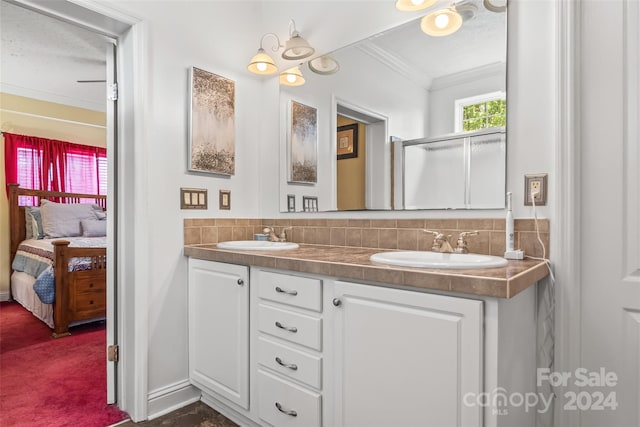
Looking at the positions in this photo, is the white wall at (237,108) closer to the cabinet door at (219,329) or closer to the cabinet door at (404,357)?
the cabinet door at (219,329)

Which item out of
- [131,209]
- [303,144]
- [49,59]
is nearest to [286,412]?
[131,209]

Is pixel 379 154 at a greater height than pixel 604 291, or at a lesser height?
greater

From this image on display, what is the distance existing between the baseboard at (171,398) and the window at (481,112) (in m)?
1.98

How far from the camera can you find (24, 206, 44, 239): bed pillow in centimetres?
445

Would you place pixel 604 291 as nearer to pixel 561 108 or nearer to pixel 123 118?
pixel 561 108

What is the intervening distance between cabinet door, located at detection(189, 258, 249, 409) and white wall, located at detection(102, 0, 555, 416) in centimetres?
10

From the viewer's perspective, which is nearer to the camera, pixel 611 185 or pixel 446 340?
pixel 446 340

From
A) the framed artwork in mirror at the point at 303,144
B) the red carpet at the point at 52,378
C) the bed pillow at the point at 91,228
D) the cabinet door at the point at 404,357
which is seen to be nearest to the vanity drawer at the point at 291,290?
the cabinet door at the point at 404,357

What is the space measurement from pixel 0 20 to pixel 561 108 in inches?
152

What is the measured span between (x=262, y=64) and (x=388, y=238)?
128 cm

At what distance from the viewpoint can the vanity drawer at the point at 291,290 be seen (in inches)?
57.1

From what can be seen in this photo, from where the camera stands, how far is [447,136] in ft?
5.73

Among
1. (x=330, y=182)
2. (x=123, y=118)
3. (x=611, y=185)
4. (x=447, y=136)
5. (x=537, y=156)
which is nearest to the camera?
(x=611, y=185)

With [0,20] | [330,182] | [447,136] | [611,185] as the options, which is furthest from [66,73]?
[611,185]
